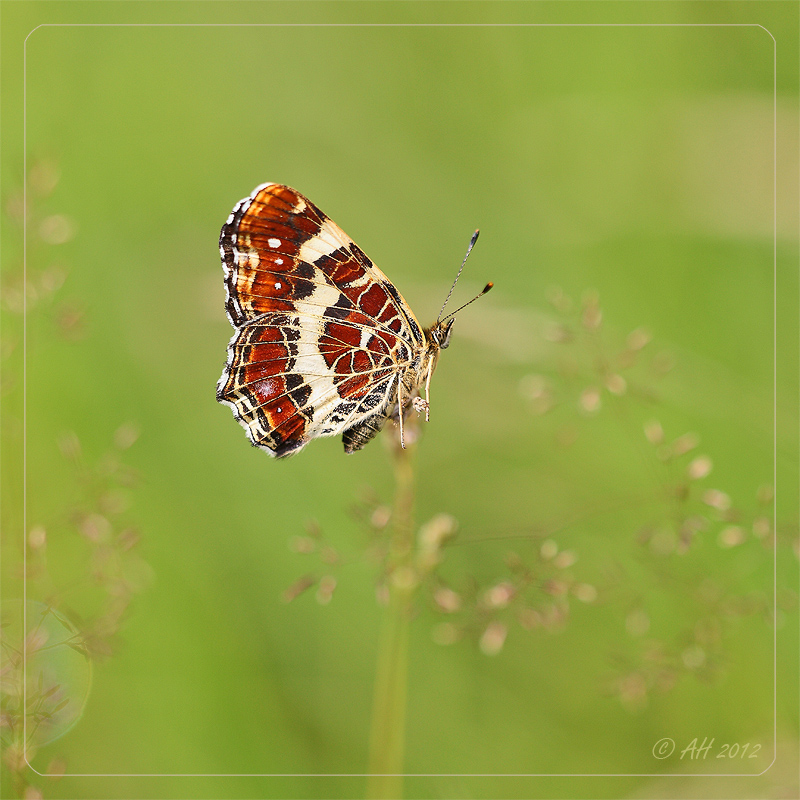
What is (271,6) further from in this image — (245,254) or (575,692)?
(575,692)

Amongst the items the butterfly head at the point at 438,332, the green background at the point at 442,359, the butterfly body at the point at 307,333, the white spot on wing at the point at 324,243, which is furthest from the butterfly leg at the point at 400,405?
the green background at the point at 442,359

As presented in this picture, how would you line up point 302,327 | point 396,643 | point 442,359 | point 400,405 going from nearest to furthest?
point 400,405 < point 396,643 < point 302,327 < point 442,359

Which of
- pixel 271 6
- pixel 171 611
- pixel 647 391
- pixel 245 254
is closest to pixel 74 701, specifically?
pixel 171 611

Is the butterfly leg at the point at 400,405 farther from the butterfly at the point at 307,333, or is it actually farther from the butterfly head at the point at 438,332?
the butterfly head at the point at 438,332

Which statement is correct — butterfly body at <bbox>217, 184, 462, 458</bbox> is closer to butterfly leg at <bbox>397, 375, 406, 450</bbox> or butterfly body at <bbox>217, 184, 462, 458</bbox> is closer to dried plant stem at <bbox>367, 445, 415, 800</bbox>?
butterfly leg at <bbox>397, 375, 406, 450</bbox>

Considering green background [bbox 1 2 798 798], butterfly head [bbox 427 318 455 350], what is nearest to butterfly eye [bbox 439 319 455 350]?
butterfly head [bbox 427 318 455 350]

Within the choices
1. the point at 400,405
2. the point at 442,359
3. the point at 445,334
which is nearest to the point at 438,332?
the point at 445,334

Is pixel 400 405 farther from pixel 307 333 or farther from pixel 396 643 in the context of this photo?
pixel 396 643

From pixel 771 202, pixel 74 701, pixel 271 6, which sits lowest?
pixel 74 701
